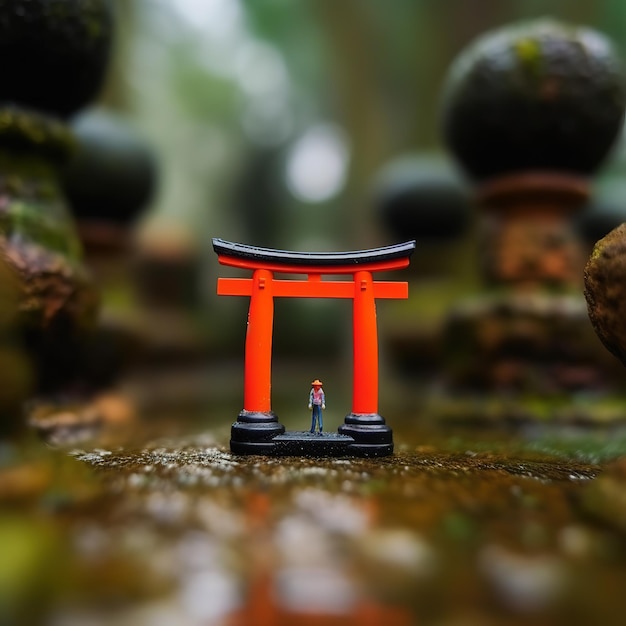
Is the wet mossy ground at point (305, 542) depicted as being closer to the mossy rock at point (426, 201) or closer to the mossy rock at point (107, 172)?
the mossy rock at point (107, 172)

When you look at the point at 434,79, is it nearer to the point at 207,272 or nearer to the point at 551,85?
the point at 551,85

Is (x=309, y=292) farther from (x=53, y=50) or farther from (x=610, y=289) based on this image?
(x=53, y=50)

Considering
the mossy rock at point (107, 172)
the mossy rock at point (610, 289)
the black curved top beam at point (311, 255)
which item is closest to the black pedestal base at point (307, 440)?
the black curved top beam at point (311, 255)

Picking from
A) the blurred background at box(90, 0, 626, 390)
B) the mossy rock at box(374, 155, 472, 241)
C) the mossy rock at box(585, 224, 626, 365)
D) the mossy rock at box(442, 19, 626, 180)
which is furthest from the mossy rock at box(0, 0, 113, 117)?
the mossy rock at box(374, 155, 472, 241)

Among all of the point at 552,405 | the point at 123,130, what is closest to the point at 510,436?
the point at 552,405

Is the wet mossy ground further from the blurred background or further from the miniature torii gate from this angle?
the blurred background

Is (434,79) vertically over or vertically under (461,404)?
over

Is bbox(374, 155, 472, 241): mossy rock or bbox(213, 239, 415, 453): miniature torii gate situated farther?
bbox(374, 155, 472, 241): mossy rock
